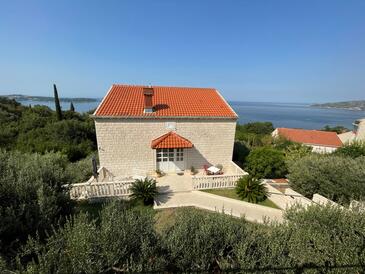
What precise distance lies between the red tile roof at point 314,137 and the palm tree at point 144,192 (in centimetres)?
3838

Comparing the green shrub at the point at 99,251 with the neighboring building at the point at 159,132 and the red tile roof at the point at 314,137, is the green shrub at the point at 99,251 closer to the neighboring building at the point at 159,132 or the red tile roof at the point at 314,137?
the neighboring building at the point at 159,132

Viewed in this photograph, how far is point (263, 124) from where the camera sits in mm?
65062

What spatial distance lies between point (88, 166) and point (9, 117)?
3848 cm

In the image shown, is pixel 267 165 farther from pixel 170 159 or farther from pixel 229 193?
pixel 170 159

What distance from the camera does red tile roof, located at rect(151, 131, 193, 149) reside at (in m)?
13.9

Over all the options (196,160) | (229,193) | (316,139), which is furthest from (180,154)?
(316,139)

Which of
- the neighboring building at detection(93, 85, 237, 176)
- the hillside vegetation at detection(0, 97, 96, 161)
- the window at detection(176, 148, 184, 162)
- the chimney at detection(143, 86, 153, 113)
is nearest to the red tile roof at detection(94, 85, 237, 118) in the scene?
the neighboring building at detection(93, 85, 237, 176)

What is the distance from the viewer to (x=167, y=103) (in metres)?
15.8

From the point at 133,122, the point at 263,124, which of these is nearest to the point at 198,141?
the point at 133,122

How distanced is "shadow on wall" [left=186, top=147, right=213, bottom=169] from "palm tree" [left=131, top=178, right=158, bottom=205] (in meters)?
5.26

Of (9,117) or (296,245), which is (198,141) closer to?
(296,245)

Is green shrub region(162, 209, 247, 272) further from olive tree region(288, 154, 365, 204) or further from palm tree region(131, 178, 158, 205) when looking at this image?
olive tree region(288, 154, 365, 204)

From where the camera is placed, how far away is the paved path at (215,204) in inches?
382

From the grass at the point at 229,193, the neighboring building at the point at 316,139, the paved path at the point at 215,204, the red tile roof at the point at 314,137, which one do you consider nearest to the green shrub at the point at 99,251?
the paved path at the point at 215,204
